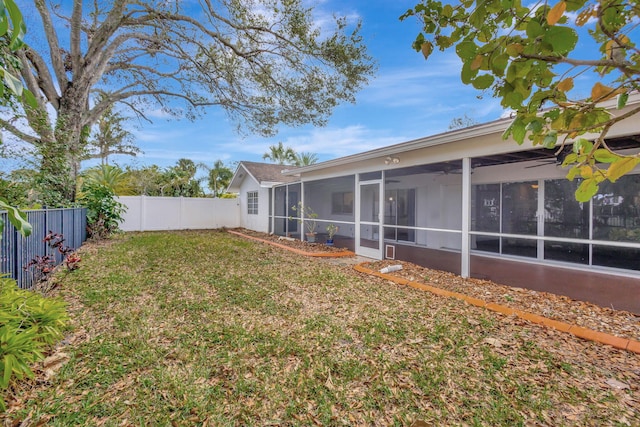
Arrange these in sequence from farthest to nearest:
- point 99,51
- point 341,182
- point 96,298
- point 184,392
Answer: point 341,182, point 99,51, point 96,298, point 184,392

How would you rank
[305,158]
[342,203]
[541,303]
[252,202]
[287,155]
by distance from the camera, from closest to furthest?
[541,303] < [342,203] < [252,202] < [305,158] < [287,155]

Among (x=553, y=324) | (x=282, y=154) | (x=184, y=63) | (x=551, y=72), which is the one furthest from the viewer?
(x=282, y=154)

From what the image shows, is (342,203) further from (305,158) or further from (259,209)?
(305,158)

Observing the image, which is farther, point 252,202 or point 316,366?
point 252,202

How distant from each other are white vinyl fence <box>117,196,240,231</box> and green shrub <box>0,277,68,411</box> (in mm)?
13090

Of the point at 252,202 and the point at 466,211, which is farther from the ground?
the point at 252,202

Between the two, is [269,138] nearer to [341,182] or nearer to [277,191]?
[277,191]

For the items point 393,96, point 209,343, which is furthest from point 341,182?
point 209,343

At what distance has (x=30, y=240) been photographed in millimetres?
5141

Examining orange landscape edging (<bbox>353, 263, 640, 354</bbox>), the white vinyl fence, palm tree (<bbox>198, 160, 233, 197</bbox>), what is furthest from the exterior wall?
palm tree (<bbox>198, 160, 233, 197</bbox>)

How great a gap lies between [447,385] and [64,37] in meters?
15.0

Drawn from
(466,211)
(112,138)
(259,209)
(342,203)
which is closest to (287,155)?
(112,138)

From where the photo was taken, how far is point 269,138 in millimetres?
12883

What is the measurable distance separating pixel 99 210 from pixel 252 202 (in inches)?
281
